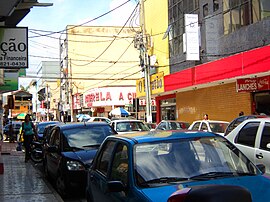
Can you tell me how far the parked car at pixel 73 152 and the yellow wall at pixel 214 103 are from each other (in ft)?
42.7

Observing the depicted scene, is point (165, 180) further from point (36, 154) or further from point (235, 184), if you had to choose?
point (36, 154)

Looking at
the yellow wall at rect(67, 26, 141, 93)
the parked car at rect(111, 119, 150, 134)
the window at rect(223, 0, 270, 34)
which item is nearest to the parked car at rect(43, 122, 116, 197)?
the parked car at rect(111, 119, 150, 134)

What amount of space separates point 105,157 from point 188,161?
1.43 metres

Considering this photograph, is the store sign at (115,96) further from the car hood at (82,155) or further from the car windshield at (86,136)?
the car hood at (82,155)

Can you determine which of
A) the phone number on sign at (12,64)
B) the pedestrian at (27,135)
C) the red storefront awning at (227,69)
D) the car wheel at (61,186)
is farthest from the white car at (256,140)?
the red storefront awning at (227,69)

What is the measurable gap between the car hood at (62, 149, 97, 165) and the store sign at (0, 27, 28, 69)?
261 centimetres

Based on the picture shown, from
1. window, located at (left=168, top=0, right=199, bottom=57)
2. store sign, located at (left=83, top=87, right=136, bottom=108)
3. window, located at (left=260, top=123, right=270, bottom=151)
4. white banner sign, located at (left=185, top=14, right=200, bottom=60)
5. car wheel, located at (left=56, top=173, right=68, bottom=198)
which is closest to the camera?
window, located at (left=260, top=123, right=270, bottom=151)

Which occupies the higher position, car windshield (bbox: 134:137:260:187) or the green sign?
the green sign

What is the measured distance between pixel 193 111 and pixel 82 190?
19337 millimetres

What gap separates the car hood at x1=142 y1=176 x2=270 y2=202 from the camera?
3.95 meters

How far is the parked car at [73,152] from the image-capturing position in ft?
28.7

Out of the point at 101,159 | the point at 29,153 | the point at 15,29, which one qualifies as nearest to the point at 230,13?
the point at 29,153

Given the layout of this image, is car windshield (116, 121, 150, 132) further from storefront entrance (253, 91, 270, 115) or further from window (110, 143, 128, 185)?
window (110, 143, 128, 185)

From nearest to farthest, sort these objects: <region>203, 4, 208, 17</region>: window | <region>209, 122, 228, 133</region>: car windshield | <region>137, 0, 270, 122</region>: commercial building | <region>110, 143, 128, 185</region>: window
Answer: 1. <region>110, 143, 128, 185</region>: window
2. <region>209, 122, 228, 133</region>: car windshield
3. <region>137, 0, 270, 122</region>: commercial building
4. <region>203, 4, 208, 17</region>: window
